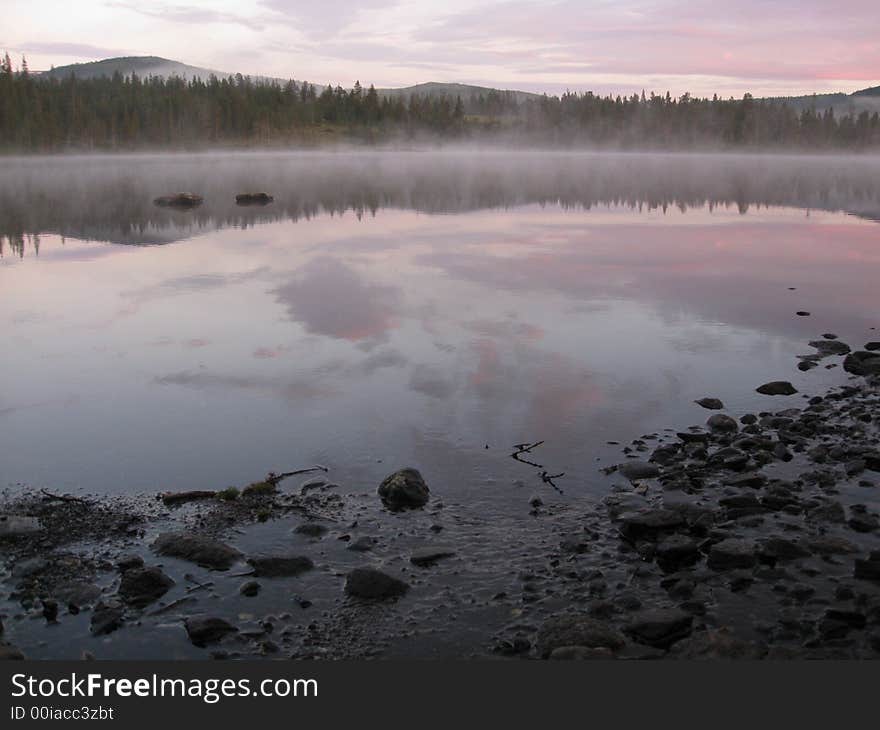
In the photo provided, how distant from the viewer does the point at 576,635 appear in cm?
1018

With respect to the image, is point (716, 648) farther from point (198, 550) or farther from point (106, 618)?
point (106, 618)

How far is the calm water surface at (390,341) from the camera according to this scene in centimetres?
1662

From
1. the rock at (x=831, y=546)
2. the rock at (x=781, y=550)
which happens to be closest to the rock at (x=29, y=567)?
the rock at (x=781, y=550)

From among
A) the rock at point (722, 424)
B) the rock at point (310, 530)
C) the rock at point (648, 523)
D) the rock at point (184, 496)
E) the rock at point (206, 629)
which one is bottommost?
the rock at point (206, 629)

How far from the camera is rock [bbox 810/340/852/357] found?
2438 cm

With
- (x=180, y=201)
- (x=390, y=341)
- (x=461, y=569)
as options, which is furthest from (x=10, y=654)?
(x=180, y=201)

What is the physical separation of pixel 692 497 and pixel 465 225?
5193 centimetres

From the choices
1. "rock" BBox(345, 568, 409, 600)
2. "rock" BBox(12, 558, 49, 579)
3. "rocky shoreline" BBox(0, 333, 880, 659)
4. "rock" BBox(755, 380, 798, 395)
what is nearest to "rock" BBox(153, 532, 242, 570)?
"rocky shoreline" BBox(0, 333, 880, 659)

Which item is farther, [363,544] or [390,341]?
[390,341]

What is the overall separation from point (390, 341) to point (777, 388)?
1154 cm

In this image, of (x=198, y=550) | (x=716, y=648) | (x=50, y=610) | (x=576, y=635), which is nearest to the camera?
(x=716, y=648)

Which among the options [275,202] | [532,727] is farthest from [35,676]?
[275,202]

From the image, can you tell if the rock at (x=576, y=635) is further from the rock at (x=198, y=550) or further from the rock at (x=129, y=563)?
the rock at (x=129, y=563)

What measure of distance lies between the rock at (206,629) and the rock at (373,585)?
Result: 1.73 m
